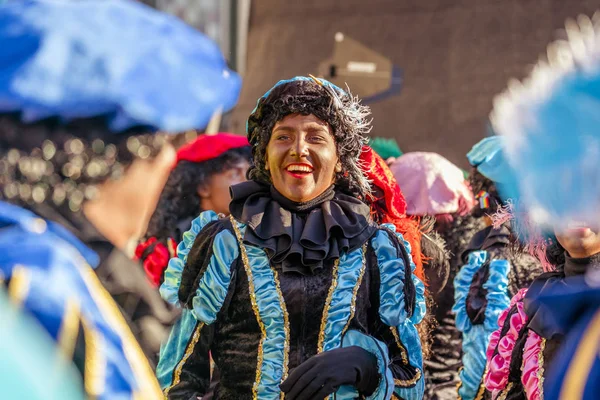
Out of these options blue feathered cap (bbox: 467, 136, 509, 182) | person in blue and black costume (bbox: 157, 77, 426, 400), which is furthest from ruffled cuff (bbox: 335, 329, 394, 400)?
blue feathered cap (bbox: 467, 136, 509, 182)

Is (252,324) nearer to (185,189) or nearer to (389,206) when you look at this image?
(389,206)

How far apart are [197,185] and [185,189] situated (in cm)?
7

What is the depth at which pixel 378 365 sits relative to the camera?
2.67 meters

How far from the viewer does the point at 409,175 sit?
4.96m

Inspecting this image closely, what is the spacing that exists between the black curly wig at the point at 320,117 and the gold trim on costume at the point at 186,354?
0.58m

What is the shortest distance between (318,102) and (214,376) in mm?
1131

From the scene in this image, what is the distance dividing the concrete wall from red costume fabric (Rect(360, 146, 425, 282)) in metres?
4.79

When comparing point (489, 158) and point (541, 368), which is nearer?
point (541, 368)

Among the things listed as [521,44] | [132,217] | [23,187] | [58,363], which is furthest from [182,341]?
[521,44]

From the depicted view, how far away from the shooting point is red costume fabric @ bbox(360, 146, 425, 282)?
3309 millimetres

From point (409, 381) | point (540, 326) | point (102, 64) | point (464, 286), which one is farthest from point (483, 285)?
point (102, 64)

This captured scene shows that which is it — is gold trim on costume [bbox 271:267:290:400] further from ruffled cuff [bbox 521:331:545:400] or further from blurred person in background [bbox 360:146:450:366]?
ruffled cuff [bbox 521:331:545:400]

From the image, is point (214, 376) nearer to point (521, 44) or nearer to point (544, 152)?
point (544, 152)

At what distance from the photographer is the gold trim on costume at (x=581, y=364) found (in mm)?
1438
